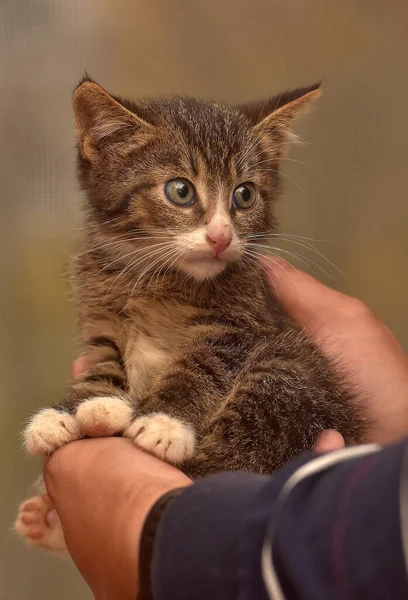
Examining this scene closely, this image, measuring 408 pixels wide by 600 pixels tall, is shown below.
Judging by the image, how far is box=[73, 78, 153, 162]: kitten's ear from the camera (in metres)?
1.31

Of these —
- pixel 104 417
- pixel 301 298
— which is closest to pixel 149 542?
pixel 104 417

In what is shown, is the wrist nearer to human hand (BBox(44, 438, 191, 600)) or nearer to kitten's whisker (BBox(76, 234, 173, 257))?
→ human hand (BBox(44, 438, 191, 600))

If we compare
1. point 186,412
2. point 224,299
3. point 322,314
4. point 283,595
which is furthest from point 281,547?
point 322,314

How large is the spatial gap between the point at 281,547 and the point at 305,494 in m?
0.06

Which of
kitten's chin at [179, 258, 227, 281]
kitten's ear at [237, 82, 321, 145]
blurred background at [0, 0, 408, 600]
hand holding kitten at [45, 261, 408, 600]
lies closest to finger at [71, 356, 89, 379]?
hand holding kitten at [45, 261, 408, 600]

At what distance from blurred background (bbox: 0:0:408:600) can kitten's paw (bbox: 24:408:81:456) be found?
740mm

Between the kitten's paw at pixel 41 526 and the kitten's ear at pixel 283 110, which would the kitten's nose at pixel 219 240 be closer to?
the kitten's ear at pixel 283 110

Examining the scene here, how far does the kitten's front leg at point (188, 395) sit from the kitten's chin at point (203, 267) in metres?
0.11

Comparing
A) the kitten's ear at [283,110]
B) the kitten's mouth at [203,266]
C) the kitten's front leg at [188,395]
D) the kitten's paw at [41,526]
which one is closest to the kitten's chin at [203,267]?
the kitten's mouth at [203,266]

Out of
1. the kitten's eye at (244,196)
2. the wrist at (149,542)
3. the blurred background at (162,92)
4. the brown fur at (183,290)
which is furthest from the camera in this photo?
the blurred background at (162,92)

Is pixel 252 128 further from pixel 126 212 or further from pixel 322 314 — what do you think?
pixel 322 314

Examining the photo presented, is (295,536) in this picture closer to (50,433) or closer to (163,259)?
(50,433)

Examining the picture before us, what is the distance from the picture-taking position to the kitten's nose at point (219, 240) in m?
1.27

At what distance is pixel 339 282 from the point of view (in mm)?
2141
